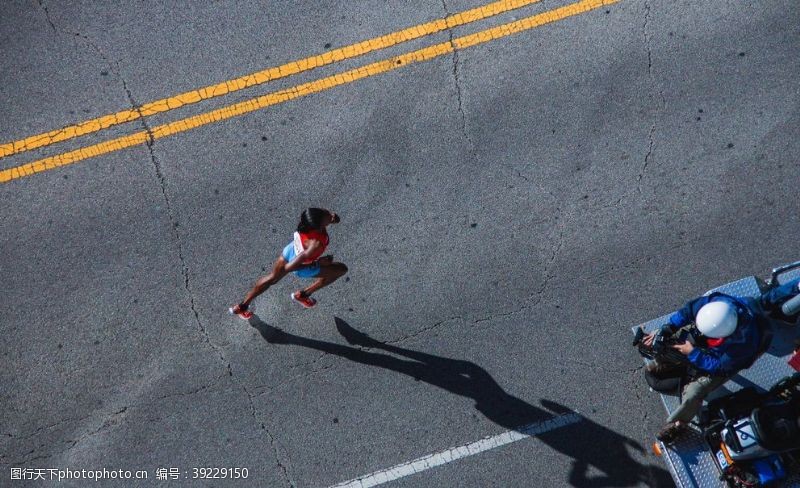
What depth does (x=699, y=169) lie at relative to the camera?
25.2 ft

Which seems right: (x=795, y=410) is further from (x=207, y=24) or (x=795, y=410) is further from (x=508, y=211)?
(x=207, y=24)

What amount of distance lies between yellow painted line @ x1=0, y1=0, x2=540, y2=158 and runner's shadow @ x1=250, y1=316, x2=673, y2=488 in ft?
8.36

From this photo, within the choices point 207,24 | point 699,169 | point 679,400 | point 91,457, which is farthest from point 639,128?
point 91,457

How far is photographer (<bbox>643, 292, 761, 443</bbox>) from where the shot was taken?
18.7 ft

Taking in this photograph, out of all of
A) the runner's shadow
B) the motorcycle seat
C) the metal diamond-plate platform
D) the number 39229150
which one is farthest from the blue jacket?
the number 39229150

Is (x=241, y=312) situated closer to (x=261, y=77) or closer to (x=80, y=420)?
(x=80, y=420)

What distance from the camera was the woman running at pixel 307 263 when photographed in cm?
642

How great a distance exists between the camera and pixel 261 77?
799 cm

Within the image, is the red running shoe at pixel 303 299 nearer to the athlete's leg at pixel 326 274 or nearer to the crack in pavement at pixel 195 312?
the athlete's leg at pixel 326 274

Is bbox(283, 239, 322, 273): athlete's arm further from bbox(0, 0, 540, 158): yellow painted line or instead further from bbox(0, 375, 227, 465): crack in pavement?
bbox(0, 0, 540, 158): yellow painted line

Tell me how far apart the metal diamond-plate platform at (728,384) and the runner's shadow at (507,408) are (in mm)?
428

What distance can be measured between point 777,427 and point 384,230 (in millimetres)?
3941

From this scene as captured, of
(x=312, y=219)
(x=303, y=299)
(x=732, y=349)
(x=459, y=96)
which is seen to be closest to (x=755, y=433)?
(x=732, y=349)

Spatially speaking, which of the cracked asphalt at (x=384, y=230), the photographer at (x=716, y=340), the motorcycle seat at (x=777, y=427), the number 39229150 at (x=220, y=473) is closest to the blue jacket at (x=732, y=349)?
the photographer at (x=716, y=340)
